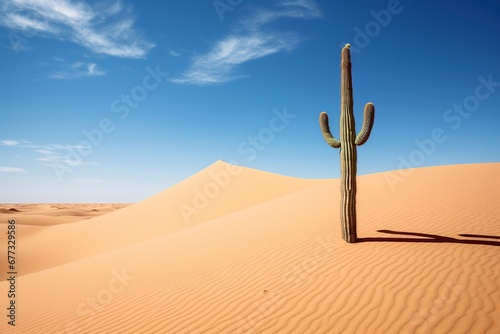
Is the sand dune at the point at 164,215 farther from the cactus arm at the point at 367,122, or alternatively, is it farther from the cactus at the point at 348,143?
the cactus arm at the point at 367,122

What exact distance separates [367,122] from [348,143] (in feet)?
2.37

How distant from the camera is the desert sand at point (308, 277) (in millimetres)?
4309

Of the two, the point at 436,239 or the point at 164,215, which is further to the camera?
the point at 164,215

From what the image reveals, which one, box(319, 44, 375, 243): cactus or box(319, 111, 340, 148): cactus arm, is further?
box(319, 111, 340, 148): cactus arm

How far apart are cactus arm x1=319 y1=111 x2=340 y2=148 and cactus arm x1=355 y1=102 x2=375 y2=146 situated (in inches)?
29.0

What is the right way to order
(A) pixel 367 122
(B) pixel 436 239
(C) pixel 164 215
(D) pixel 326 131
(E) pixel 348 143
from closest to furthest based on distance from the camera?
(B) pixel 436 239, (A) pixel 367 122, (E) pixel 348 143, (D) pixel 326 131, (C) pixel 164 215

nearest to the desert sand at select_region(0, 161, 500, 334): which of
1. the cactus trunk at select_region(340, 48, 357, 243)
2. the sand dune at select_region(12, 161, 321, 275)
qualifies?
the cactus trunk at select_region(340, 48, 357, 243)

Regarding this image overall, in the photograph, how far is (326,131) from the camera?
26.9 ft

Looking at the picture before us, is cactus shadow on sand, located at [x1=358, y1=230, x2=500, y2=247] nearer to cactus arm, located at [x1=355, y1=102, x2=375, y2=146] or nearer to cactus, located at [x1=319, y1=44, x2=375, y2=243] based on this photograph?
cactus, located at [x1=319, y1=44, x2=375, y2=243]

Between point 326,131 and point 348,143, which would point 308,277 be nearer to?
point 348,143

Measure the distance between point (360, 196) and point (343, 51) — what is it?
8331 mm

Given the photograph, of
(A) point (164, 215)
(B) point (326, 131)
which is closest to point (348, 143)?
(B) point (326, 131)

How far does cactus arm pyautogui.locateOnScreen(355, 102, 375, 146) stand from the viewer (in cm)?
710

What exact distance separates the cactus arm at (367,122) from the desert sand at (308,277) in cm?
280
